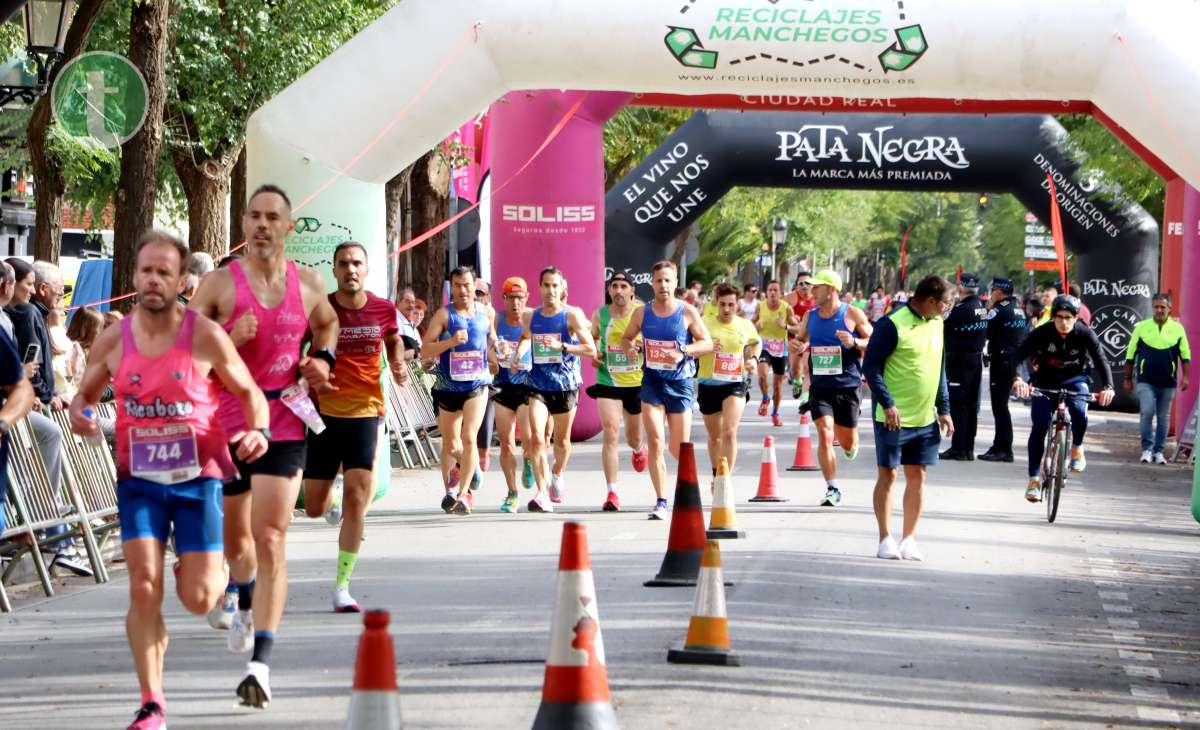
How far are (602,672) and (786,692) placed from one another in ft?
5.19

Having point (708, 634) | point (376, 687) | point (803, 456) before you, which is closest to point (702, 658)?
point (708, 634)

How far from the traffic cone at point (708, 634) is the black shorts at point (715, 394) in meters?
6.72

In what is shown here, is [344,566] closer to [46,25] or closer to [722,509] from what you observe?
[722,509]

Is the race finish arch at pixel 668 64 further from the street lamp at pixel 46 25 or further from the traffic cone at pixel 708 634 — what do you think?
the traffic cone at pixel 708 634

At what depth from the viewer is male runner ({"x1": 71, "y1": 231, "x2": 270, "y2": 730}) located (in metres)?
6.24

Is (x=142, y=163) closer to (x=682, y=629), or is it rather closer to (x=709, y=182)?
(x=682, y=629)

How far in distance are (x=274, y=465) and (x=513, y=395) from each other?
22.1ft

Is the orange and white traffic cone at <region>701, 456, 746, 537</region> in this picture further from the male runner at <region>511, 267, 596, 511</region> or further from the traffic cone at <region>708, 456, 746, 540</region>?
the male runner at <region>511, 267, 596, 511</region>

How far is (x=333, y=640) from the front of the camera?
834cm

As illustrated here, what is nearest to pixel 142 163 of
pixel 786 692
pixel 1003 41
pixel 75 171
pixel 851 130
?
pixel 1003 41

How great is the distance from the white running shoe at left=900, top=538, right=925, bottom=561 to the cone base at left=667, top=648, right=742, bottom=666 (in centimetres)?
396

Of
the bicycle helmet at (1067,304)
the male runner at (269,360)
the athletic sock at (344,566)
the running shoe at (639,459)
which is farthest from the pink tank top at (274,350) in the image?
the bicycle helmet at (1067,304)

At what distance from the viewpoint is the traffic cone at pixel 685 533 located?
9625mm

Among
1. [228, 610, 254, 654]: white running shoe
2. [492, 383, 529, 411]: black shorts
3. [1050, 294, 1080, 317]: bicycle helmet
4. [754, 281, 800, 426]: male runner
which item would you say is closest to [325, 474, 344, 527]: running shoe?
[492, 383, 529, 411]: black shorts
